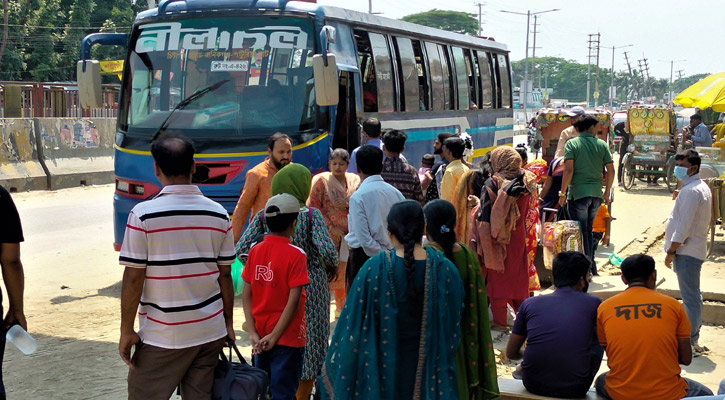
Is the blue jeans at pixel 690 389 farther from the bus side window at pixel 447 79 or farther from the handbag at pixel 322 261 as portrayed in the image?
the bus side window at pixel 447 79

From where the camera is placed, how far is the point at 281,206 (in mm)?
4508

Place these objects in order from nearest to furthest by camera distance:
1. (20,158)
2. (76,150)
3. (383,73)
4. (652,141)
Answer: (383,73) < (20,158) < (76,150) < (652,141)

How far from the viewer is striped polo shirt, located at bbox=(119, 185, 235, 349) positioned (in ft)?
12.0

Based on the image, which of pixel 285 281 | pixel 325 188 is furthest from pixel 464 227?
pixel 285 281

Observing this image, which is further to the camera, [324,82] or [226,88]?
[226,88]

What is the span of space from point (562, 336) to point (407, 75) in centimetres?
847

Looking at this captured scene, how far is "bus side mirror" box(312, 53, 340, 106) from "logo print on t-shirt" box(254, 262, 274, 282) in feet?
14.6

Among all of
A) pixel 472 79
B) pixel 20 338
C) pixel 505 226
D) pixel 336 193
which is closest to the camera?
pixel 20 338

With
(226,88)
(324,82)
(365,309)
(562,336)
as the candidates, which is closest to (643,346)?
(562,336)

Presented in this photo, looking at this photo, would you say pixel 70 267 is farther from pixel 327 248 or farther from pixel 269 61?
pixel 327 248

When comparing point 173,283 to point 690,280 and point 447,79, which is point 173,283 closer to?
point 690,280

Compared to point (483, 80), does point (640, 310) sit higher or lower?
lower

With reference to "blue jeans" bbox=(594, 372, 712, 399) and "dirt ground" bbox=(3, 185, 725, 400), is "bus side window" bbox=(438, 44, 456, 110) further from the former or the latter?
"blue jeans" bbox=(594, 372, 712, 399)

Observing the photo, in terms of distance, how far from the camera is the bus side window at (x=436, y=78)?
1360 cm
